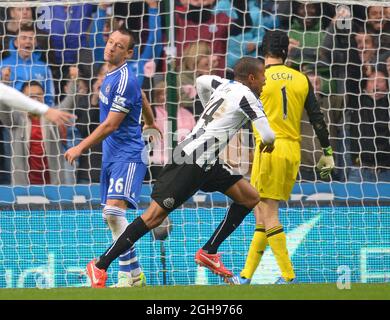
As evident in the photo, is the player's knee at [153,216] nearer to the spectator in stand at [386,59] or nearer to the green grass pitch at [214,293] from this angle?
the green grass pitch at [214,293]

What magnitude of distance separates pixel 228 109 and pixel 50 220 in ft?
9.68

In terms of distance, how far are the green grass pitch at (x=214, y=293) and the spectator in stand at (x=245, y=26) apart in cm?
406

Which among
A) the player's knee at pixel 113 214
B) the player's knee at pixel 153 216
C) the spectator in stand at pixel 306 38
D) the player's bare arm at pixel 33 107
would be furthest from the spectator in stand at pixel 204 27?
the player's bare arm at pixel 33 107

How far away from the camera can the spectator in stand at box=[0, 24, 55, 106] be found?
12.4 metres

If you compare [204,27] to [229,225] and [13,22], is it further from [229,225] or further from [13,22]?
[229,225]

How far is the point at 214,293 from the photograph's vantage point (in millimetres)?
8344

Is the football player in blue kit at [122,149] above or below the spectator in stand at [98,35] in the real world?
below

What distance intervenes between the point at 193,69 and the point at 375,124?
6.83 feet

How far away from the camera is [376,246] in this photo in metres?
11.2

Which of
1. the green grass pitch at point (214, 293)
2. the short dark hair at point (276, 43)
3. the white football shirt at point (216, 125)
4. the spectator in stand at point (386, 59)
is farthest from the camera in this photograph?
the spectator in stand at point (386, 59)

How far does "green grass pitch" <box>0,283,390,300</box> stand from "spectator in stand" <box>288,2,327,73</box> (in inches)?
152

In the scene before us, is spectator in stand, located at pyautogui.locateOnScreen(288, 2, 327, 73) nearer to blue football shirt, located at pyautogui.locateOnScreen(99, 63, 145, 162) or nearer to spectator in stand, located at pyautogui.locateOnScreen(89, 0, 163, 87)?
spectator in stand, located at pyautogui.locateOnScreen(89, 0, 163, 87)

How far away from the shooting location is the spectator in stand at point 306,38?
12266 mm

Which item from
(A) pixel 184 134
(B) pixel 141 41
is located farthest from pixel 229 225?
(B) pixel 141 41
